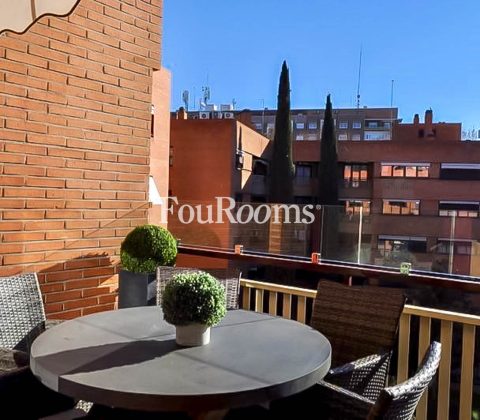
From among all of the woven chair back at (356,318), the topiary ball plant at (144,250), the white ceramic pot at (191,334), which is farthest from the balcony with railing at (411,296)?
the white ceramic pot at (191,334)

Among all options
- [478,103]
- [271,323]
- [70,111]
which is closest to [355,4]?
[478,103]

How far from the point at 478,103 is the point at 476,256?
24.1 meters

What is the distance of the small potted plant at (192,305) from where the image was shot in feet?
4.77

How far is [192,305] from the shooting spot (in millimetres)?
1451

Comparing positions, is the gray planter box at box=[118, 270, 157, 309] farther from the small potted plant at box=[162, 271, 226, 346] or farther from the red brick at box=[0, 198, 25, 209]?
the small potted plant at box=[162, 271, 226, 346]

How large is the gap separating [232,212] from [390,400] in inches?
204

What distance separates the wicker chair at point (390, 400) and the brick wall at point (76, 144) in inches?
82.5

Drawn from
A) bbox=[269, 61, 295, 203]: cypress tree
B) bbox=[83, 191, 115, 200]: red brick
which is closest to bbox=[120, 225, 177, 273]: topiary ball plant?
bbox=[83, 191, 115, 200]: red brick

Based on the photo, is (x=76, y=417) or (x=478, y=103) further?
(x=478, y=103)

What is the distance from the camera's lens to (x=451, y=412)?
8.19ft

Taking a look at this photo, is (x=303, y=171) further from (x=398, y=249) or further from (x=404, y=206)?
(x=398, y=249)

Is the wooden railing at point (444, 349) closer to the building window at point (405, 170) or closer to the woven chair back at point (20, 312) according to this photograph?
the woven chair back at point (20, 312)

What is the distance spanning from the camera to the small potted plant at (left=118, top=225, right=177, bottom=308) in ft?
10.2

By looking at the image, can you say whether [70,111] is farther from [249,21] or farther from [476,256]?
[249,21]
